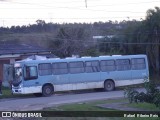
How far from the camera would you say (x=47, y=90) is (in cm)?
3259

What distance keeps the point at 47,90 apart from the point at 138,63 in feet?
27.0

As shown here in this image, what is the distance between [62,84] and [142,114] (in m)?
21.8

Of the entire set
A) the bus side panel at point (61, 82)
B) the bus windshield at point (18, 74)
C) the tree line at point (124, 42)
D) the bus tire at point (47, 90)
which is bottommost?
the bus tire at point (47, 90)

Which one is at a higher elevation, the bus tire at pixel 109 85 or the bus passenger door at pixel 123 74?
the bus passenger door at pixel 123 74

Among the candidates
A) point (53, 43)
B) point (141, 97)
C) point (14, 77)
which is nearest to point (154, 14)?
point (53, 43)

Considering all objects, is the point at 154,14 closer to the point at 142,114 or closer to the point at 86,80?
the point at 86,80

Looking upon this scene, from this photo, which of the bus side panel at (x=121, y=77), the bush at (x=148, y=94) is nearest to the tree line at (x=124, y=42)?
the bus side panel at (x=121, y=77)

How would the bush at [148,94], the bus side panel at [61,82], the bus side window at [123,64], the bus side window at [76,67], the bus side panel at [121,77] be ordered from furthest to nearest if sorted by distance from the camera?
the bus side window at [123,64], the bus side panel at [121,77], the bus side window at [76,67], the bus side panel at [61,82], the bush at [148,94]

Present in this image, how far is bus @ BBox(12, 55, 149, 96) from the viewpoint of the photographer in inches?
1264

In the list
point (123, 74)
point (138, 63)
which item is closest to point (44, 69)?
point (123, 74)

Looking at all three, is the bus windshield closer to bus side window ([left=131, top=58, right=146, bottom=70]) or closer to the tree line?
bus side window ([left=131, top=58, right=146, bottom=70])

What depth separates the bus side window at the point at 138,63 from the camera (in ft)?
119

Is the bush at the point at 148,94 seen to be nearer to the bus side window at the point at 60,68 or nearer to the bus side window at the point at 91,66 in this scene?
the bus side window at the point at 60,68

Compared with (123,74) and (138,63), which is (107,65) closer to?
(123,74)
